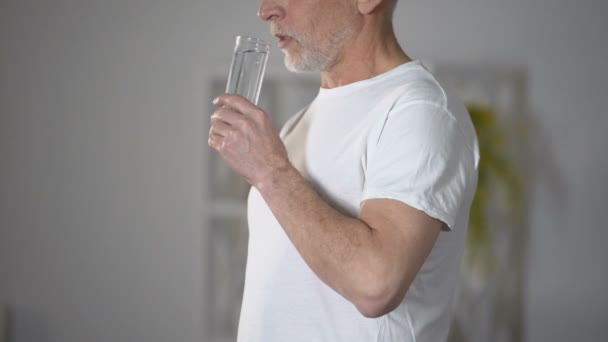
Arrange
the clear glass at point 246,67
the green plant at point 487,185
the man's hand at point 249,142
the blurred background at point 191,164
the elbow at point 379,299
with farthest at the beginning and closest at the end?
the blurred background at point 191,164
the green plant at point 487,185
the clear glass at point 246,67
the man's hand at point 249,142
the elbow at point 379,299

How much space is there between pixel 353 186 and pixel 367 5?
1.09 feet

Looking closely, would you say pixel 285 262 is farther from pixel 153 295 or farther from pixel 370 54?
pixel 153 295

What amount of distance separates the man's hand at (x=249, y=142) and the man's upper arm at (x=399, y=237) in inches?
6.8

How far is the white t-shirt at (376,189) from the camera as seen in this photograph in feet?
3.42

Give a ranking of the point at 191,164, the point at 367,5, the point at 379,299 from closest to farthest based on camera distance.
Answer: the point at 379,299
the point at 367,5
the point at 191,164

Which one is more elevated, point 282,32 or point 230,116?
point 282,32

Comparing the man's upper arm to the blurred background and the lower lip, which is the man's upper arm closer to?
the lower lip

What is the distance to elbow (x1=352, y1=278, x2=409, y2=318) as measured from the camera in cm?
99

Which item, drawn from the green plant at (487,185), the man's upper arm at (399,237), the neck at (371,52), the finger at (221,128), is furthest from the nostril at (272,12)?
the green plant at (487,185)

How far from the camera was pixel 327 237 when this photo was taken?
103 cm

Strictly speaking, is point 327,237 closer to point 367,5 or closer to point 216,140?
point 216,140

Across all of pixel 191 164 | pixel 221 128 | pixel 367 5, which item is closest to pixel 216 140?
pixel 221 128

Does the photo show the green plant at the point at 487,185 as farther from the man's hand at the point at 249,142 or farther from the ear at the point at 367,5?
the man's hand at the point at 249,142

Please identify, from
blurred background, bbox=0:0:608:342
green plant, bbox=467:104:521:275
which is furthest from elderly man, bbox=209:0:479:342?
blurred background, bbox=0:0:608:342
